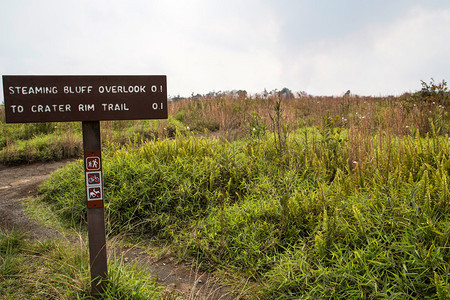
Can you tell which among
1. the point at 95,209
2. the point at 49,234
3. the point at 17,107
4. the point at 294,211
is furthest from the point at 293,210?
the point at 49,234

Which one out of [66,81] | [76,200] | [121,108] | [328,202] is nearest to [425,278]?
[328,202]

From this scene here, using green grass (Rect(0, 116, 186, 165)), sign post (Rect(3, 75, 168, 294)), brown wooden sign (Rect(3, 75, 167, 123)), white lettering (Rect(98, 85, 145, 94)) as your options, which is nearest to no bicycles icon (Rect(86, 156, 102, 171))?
sign post (Rect(3, 75, 168, 294))

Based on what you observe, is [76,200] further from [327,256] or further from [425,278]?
[425,278]

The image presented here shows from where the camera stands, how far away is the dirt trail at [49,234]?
2.82 metres

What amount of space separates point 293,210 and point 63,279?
6.62 ft

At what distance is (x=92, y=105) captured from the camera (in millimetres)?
2389

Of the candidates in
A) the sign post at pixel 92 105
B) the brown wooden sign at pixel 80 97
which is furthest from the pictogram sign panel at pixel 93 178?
the brown wooden sign at pixel 80 97

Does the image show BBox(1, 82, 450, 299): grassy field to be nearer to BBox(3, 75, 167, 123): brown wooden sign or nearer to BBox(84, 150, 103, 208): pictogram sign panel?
BBox(84, 150, 103, 208): pictogram sign panel

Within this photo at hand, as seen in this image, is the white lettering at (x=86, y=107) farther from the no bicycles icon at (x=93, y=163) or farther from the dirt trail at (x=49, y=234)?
the dirt trail at (x=49, y=234)

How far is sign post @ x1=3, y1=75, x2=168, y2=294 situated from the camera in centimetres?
231

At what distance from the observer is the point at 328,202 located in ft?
10.7

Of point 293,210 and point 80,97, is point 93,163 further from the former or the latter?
point 293,210

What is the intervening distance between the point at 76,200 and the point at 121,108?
8.45 feet

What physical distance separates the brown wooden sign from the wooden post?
0.48 ft
